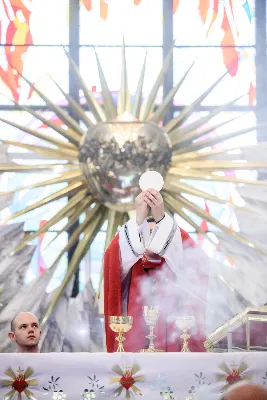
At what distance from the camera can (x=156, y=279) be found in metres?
4.98

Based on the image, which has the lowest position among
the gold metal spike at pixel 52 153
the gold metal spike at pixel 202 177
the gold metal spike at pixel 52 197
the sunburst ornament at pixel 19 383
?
the sunburst ornament at pixel 19 383

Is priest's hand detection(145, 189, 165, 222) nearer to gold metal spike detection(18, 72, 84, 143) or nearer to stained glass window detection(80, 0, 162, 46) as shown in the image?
gold metal spike detection(18, 72, 84, 143)

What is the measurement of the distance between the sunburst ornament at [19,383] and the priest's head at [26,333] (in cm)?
117

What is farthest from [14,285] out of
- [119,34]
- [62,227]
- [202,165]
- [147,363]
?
[147,363]

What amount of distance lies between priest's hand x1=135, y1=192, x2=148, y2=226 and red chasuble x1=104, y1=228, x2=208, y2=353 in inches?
10.2

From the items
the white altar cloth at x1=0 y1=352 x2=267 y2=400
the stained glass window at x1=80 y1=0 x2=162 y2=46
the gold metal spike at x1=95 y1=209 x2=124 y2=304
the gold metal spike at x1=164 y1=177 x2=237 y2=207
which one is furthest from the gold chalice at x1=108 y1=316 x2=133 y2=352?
the stained glass window at x1=80 y1=0 x2=162 y2=46

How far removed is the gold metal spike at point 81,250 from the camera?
830 centimetres

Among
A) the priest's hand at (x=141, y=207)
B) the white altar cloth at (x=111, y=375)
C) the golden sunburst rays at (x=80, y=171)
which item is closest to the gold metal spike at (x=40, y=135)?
the golden sunburst rays at (x=80, y=171)

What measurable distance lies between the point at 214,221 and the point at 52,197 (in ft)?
4.36

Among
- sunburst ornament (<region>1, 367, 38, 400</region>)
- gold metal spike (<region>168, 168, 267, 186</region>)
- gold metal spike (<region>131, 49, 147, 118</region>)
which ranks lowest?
sunburst ornament (<region>1, 367, 38, 400</region>)

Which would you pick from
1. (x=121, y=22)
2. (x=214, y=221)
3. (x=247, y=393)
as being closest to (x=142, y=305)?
(x=247, y=393)

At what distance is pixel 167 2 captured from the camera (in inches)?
381

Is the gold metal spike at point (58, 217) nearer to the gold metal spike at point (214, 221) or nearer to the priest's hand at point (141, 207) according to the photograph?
the gold metal spike at point (214, 221)

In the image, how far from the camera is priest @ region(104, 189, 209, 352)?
492 centimetres
